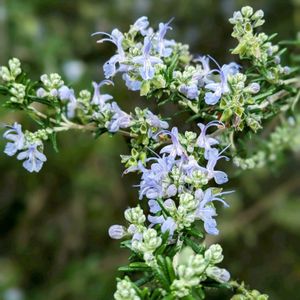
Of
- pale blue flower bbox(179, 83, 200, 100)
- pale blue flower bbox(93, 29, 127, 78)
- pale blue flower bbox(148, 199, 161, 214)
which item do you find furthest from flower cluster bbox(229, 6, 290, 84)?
pale blue flower bbox(148, 199, 161, 214)

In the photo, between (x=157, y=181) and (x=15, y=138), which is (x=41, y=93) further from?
(x=157, y=181)

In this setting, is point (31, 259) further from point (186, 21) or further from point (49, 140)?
point (49, 140)

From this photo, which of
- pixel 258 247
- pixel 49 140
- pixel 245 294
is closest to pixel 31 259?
pixel 258 247

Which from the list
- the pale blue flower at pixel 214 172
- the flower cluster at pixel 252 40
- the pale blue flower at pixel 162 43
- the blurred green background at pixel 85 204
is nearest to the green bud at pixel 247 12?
the flower cluster at pixel 252 40

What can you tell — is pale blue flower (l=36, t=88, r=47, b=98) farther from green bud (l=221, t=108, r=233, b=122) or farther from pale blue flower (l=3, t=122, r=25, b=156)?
green bud (l=221, t=108, r=233, b=122)

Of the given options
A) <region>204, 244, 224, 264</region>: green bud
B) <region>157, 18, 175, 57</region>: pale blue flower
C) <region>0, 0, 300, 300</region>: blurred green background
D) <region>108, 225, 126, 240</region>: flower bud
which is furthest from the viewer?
<region>0, 0, 300, 300</region>: blurred green background

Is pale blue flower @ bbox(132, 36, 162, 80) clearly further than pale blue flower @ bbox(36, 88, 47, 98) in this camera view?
No
